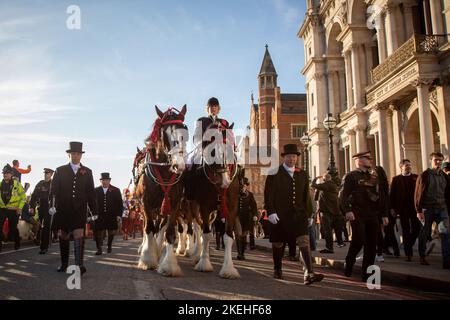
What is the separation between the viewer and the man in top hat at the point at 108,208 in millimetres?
12734

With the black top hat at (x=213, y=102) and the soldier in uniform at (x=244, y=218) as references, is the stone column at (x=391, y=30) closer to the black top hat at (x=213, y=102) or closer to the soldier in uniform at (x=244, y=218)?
the soldier in uniform at (x=244, y=218)

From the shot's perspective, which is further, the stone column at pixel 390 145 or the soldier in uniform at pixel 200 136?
the stone column at pixel 390 145

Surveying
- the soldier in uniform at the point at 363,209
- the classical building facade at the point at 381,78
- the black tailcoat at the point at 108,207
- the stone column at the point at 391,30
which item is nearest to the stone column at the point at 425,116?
the classical building facade at the point at 381,78

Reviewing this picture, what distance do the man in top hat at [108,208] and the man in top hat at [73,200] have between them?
194 inches

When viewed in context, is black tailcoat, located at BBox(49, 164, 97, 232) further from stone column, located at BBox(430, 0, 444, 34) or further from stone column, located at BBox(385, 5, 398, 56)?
stone column, located at BBox(385, 5, 398, 56)

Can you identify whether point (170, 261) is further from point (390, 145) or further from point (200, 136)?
point (390, 145)

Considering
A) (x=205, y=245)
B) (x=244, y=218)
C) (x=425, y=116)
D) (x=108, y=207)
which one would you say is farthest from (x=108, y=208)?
(x=425, y=116)

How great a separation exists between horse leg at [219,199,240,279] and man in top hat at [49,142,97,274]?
2406 mm

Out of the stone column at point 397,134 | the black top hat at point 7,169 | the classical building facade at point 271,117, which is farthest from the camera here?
the classical building facade at point 271,117

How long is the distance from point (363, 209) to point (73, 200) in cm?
505

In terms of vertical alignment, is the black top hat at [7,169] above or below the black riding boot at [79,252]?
above

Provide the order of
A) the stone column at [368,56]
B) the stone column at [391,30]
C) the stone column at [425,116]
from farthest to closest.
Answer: the stone column at [368,56], the stone column at [391,30], the stone column at [425,116]

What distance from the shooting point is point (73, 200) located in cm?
745
